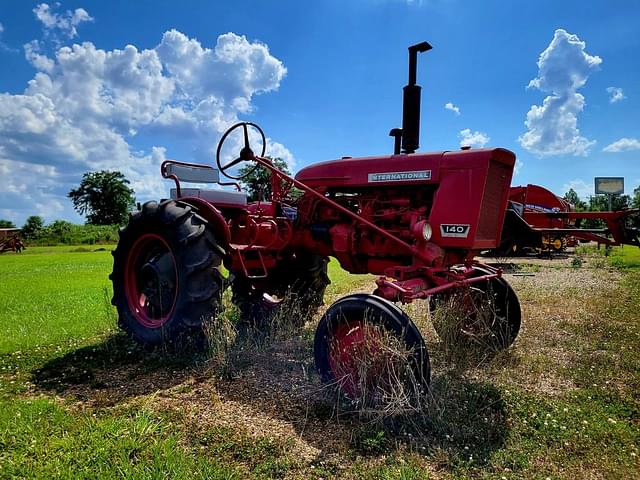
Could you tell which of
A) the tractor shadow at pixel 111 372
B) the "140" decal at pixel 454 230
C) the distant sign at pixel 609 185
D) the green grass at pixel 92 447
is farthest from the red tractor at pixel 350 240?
the distant sign at pixel 609 185

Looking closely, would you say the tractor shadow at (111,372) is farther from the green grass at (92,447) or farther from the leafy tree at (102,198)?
the leafy tree at (102,198)

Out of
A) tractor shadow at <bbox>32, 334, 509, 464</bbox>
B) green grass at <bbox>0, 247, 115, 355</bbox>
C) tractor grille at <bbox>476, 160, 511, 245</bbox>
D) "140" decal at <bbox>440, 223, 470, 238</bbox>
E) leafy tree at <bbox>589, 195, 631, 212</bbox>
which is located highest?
leafy tree at <bbox>589, 195, 631, 212</bbox>

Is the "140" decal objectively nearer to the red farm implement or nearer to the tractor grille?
the tractor grille

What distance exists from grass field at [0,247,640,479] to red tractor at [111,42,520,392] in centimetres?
39

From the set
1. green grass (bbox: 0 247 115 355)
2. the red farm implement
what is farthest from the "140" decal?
green grass (bbox: 0 247 115 355)

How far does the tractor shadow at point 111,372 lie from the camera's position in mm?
3723

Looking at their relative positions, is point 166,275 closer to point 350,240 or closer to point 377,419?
point 350,240

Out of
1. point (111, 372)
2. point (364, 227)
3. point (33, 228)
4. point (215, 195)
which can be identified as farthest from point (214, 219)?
point (33, 228)

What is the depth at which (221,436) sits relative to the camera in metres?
2.95

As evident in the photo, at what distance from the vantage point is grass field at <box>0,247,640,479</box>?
2625 mm

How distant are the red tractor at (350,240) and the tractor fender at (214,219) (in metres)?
0.02

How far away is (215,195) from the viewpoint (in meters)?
5.40

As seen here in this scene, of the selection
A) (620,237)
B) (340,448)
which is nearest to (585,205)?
(620,237)

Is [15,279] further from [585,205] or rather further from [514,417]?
[585,205]
